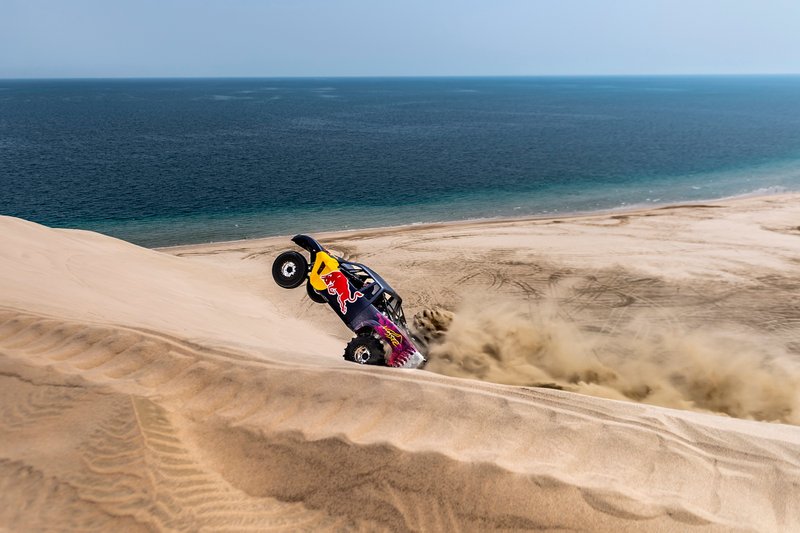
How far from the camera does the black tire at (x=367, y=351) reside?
7984mm

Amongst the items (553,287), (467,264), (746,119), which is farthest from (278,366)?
(746,119)

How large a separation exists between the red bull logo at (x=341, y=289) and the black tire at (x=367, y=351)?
819mm

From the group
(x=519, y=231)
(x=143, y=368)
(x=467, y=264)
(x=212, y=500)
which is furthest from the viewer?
(x=519, y=231)

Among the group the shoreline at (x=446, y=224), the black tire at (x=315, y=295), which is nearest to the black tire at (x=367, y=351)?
the black tire at (x=315, y=295)

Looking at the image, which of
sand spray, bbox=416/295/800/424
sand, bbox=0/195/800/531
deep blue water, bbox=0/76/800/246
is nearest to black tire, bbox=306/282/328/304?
sand, bbox=0/195/800/531

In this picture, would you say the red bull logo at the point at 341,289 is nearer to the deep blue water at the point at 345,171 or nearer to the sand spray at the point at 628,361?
the sand spray at the point at 628,361

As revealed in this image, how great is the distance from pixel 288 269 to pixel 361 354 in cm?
231

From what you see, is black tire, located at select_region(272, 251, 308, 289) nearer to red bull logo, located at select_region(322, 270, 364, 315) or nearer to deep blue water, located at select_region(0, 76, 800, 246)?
red bull logo, located at select_region(322, 270, 364, 315)

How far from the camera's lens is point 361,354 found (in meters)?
8.06

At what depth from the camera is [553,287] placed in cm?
1597

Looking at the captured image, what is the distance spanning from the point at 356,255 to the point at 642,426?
16.3 metres

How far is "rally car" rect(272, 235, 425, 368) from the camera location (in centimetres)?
812

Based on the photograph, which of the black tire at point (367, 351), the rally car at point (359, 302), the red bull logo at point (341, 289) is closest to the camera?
the black tire at point (367, 351)

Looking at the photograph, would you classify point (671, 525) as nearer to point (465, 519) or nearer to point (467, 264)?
point (465, 519)
